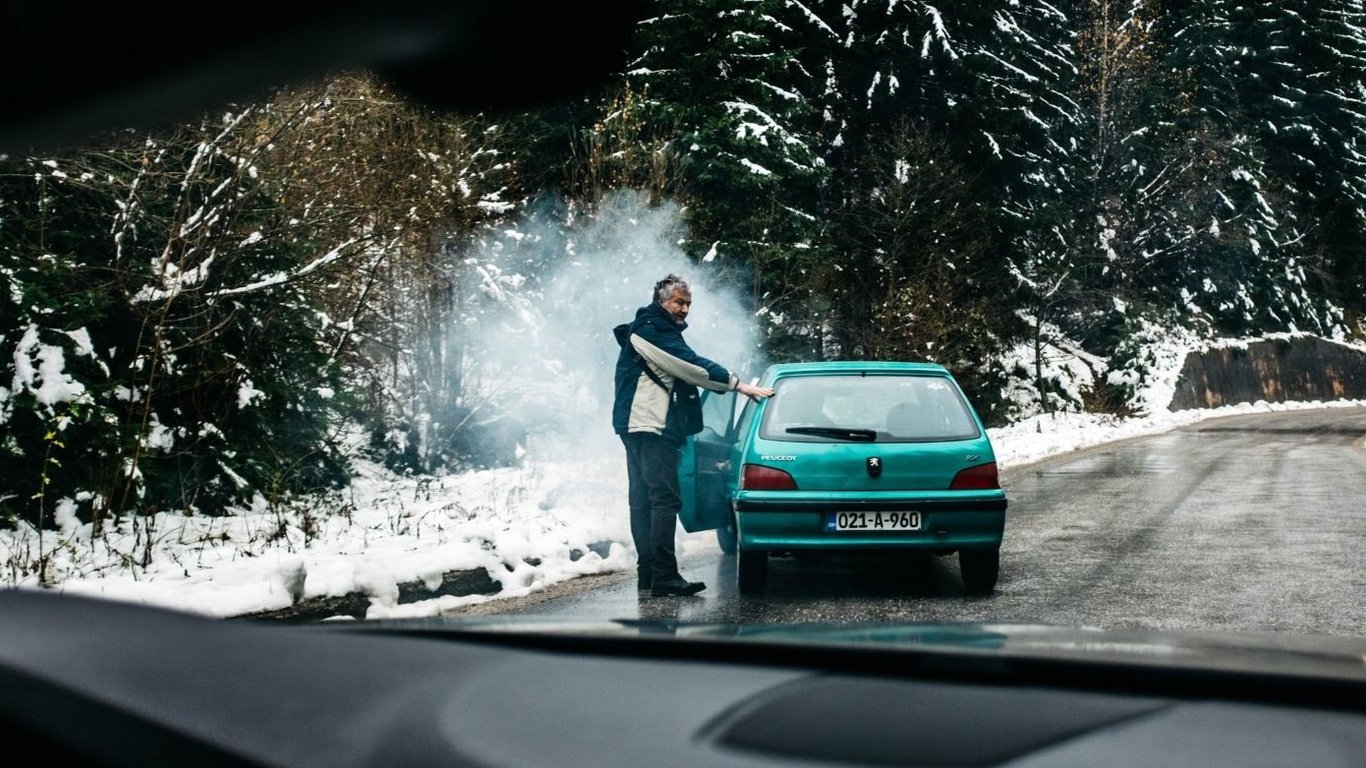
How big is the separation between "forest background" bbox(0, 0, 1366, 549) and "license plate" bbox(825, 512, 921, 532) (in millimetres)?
2924

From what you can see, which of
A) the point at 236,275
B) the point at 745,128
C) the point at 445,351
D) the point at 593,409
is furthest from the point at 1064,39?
the point at 236,275

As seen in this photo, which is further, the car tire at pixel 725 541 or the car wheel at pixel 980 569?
the car tire at pixel 725 541

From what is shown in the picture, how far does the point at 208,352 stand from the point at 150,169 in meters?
1.97

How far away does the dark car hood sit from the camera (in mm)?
1432

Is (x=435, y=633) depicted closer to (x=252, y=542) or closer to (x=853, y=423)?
(x=853, y=423)

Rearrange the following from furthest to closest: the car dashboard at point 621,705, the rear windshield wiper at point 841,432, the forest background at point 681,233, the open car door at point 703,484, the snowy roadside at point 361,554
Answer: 1. the forest background at point 681,233
2. the open car door at point 703,484
3. the rear windshield wiper at point 841,432
4. the snowy roadside at point 361,554
5. the car dashboard at point 621,705

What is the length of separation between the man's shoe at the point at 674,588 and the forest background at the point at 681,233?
10.2ft

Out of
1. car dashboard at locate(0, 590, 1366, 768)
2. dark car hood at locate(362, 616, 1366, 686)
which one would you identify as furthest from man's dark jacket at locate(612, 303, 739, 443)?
car dashboard at locate(0, 590, 1366, 768)

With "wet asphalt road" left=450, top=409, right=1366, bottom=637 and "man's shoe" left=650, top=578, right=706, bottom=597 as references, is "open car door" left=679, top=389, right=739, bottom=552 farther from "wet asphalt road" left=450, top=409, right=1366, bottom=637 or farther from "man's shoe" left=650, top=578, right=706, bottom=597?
"man's shoe" left=650, top=578, right=706, bottom=597

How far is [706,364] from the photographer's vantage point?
765cm

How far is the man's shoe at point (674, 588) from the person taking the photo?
25.1 feet

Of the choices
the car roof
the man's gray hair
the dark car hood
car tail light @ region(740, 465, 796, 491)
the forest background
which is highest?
the forest background

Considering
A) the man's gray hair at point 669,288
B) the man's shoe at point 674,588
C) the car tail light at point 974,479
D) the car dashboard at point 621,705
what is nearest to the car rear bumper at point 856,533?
the car tail light at point 974,479

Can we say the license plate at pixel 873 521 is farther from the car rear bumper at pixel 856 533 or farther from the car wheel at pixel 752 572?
the car wheel at pixel 752 572
